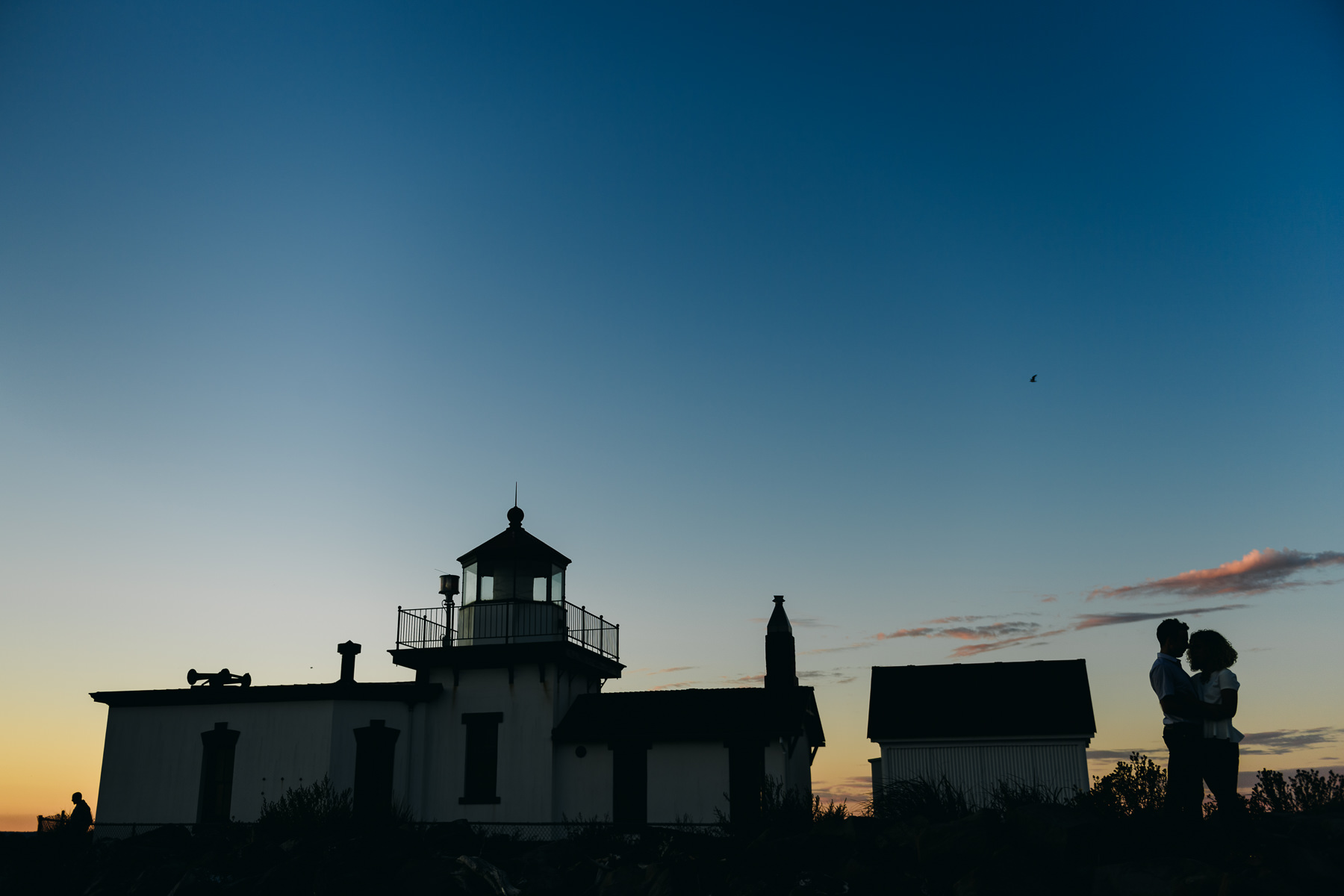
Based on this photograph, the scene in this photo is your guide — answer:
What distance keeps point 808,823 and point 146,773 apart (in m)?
16.9

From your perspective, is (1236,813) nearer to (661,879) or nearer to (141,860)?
(661,879)

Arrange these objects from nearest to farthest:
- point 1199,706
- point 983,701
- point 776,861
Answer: point 1199,706 < point 776,861 < point 983,701

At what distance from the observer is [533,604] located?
2470 cm

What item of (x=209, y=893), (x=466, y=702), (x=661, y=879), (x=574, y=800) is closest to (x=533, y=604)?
(x=466, y=702)

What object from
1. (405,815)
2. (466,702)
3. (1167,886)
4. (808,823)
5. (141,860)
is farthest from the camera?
(466,702)

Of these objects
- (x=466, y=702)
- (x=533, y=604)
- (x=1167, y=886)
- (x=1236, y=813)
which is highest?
(x=533, y=604)

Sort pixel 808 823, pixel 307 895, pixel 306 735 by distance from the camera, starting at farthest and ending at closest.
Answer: pixel 306 735 → pixel 808 823 → pixel 307 895

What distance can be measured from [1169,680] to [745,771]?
14.5 m

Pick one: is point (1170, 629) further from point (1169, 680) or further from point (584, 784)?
point (584, 784)

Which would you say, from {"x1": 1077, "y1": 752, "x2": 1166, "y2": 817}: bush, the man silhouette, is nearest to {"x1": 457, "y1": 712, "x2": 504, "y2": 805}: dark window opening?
Answer: {"x1": 1077, "y1": 752, "x2": 1166, "y2": 817}: bush

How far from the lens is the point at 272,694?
22.8 m

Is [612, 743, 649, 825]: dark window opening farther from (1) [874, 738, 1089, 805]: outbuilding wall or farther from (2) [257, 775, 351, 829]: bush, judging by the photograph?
(1) [874, 738, 1089, 805]: outbuilding wall

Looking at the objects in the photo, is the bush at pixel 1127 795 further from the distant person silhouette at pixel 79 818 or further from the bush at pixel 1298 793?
the distant person silhouette at pixel 79 818

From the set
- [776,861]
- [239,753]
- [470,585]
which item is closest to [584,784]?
[470,585]
